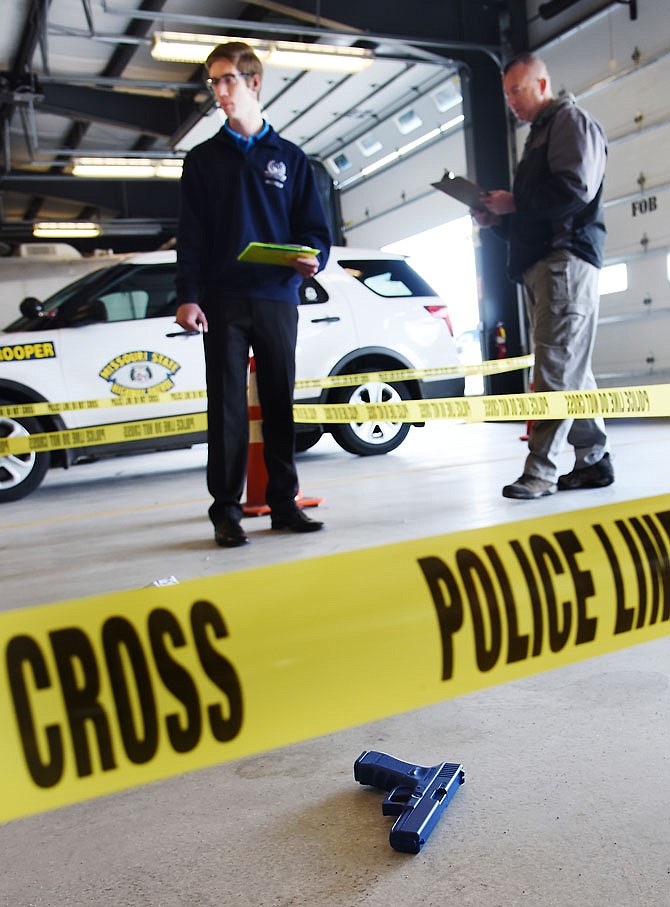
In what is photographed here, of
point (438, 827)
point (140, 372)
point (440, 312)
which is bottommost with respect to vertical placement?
point (438, 827)

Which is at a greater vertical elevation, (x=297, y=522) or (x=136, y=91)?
(x=136, y=91)

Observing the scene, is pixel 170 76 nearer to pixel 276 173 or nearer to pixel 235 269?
pixel 276 173

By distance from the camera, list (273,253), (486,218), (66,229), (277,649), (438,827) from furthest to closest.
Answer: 1. (66,229)
2. (486,218)
3. (273,253)
4. (438,827)
5. (277,649)

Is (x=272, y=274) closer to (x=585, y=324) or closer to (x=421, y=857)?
(x=585, y=324)

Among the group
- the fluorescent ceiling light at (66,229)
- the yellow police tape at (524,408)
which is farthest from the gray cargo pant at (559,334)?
the fluorescent ceiling light at (66,229)

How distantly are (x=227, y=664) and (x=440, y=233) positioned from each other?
12.4 meters

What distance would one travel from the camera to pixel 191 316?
10.6 feet

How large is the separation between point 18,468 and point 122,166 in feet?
29.1

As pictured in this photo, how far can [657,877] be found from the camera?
1.03 m

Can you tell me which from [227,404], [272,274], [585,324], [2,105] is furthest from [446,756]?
[2,105]

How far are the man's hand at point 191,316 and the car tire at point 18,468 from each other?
8.78 feet

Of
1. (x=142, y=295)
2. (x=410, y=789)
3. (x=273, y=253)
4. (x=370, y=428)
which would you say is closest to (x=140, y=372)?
(x=142, y=295)

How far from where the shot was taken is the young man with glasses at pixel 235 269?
3242mm

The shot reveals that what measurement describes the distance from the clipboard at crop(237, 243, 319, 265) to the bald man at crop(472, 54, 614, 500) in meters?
1.20
